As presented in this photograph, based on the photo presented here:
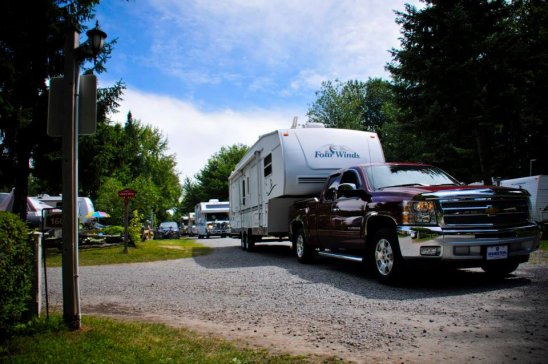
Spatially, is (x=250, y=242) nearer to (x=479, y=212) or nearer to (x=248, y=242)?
(x=248, y=242)

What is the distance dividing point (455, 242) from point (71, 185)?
504 cm

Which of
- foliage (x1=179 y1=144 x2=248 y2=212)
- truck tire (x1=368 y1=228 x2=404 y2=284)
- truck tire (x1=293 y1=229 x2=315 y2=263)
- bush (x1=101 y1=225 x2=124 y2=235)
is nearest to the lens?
truck tire (x1=368 y1=228 x2=404 y2=284)

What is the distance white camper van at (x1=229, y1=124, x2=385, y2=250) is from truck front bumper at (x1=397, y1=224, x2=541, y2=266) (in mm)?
4761

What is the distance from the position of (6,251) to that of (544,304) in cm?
592

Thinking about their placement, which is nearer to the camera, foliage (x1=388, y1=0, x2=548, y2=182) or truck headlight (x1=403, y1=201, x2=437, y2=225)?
truck headlight (x1=403, y1=201, x2=437, y2=225)

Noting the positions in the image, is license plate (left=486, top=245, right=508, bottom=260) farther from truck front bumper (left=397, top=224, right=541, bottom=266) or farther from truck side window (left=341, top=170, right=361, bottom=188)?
truck side window (left=341, top=170, right=361, bottom=188)

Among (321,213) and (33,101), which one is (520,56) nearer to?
(321,213)

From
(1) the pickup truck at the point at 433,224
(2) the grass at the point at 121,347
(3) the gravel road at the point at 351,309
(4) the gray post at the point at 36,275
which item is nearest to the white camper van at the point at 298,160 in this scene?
(3) the gravel road at the point at 351,309

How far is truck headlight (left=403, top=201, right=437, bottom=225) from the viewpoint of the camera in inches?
260

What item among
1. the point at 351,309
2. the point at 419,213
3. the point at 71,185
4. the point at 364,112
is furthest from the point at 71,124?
the point at 364,112

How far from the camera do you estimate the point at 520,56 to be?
19531 mm

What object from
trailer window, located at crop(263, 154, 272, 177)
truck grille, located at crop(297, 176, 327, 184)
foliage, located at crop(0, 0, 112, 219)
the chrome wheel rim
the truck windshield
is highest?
foliage, located at crop(0, 0, 112, 219)

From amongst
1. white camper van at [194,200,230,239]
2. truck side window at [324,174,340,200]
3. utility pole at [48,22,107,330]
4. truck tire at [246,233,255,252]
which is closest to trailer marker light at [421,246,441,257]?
truck side window at [324,174,340,200]

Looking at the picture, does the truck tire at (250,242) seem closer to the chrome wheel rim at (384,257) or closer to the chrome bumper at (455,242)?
the chrome wheel rim at (384,257)
